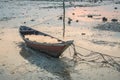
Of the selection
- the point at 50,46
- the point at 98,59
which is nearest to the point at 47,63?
the point at 50,46

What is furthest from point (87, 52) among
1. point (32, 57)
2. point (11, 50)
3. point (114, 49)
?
point (11, 50)

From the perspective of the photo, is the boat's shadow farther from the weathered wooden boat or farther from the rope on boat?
the rope on boat

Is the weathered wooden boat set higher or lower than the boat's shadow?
higher

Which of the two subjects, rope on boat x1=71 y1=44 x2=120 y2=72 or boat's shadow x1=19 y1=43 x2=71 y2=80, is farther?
rope on boat x1=71 y1=44 x2=120 y2=72

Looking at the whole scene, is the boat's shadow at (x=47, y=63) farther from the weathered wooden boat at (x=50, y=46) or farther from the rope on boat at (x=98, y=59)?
the rope on boat at (x=98, y=59)

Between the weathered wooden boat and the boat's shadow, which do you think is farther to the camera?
the weathered wooden boat

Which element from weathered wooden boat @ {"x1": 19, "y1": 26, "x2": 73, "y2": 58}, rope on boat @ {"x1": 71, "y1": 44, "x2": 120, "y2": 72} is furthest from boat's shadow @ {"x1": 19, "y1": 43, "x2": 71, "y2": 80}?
rope on boat @ {"x1": 71, "y1": 44, "x2": 120, "y2": 72}

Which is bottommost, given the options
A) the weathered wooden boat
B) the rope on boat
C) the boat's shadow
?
the rope on boat

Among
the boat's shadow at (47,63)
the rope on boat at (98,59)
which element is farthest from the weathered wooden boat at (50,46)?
the rope on boat at (98,59)

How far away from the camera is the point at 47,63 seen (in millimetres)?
19641

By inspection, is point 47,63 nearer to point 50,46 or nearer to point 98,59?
point 50,46

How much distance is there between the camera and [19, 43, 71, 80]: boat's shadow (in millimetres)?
17719

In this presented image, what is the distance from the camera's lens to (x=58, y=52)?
20.2 meters

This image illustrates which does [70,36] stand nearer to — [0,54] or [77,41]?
[77,41]
